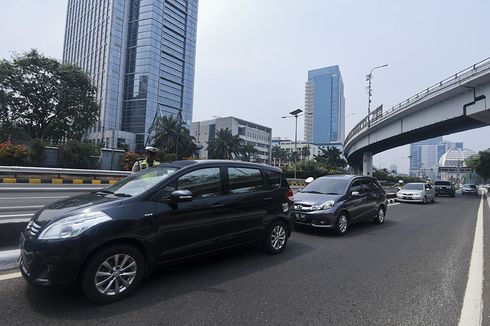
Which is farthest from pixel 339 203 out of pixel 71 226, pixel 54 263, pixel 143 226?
pixel 54 263

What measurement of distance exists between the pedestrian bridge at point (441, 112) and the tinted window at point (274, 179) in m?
19.3

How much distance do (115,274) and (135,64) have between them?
332 feet

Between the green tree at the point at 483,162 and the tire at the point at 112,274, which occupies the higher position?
the green tree at the point at 483,162

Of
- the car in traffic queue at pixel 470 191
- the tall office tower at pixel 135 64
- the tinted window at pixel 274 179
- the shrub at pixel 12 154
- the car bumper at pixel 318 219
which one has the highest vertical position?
the tall office tower at pixel 135 64

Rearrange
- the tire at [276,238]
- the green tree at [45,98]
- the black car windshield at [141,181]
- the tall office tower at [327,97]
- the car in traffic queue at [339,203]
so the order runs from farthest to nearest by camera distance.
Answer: the tall office tower at [327,97], the green tree at [45,98], the car in traffic queue at [339,203], the tire at [276,238], the black car windshield at [141,181]

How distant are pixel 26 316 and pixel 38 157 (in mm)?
25594

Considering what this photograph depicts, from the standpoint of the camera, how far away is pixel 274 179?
20.4 feet

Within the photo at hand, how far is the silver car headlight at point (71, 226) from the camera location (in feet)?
11.2

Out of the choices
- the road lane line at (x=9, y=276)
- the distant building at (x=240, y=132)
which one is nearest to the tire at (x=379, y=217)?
the road lane line at (x=9, y=276)

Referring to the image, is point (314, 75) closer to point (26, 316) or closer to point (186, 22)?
point (186, 22)

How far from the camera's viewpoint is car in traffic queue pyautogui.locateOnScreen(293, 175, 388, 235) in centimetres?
784

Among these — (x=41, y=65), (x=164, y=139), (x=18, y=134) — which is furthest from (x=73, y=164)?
(x=164, y=139)

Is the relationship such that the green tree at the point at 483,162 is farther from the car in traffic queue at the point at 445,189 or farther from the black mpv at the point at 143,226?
the black mpv at the point at 143,226

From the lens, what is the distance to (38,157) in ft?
81.1
